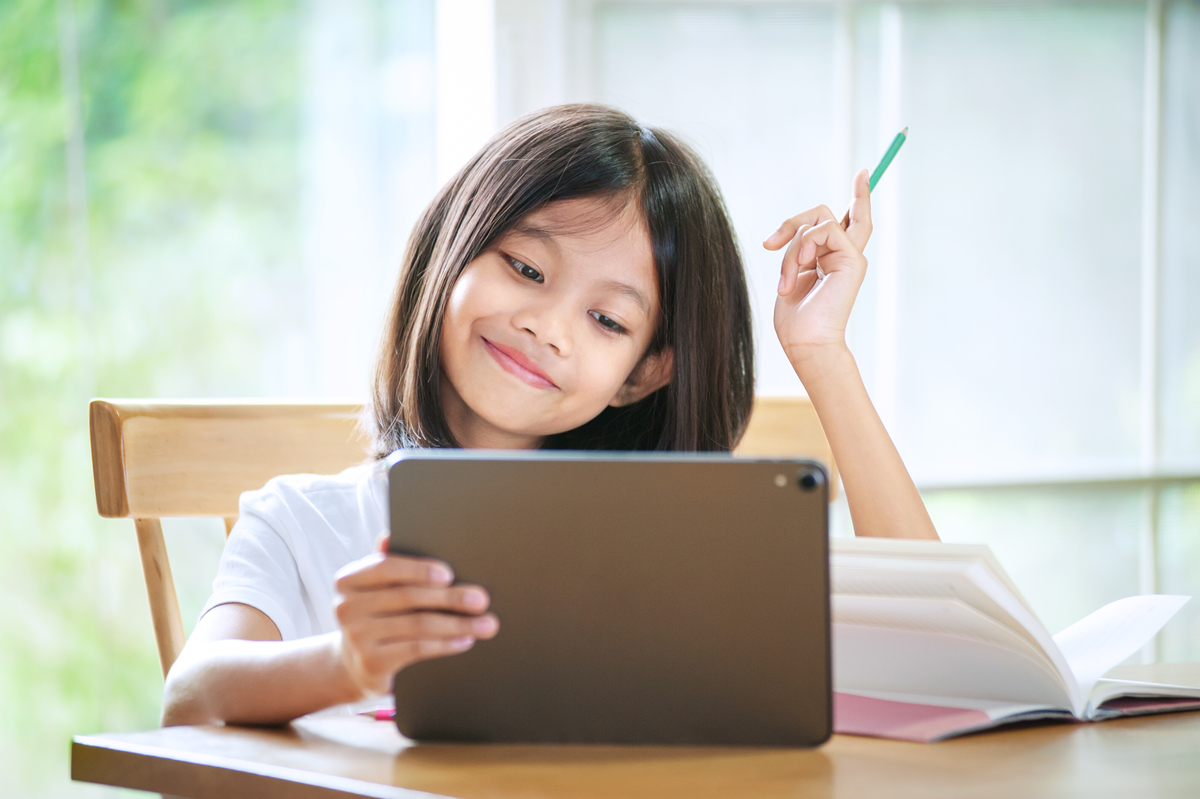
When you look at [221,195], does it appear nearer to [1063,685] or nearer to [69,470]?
[69,470]

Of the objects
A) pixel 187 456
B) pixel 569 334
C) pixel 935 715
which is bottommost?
pixel 935 715

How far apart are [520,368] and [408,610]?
19.2 inches

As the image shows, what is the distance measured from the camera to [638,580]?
0.44 meters

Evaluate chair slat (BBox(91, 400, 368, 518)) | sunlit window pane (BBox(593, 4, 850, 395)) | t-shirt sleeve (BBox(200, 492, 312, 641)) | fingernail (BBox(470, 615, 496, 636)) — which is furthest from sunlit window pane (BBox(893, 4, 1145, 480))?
fingernail (BBox(470, 615, 496, 636))

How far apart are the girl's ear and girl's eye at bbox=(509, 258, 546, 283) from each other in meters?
0.16

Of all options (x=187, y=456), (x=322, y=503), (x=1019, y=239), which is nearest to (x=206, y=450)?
(x=187, y=456)

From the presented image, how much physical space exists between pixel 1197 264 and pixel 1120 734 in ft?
5.80

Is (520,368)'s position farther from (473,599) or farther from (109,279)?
(109,279)

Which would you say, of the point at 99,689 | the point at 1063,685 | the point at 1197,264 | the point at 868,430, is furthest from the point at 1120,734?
the point at 1197,264

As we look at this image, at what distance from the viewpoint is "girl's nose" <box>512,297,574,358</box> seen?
878 millimetres

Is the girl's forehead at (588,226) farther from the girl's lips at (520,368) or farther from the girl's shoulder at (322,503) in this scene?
the girl's shoulder at (322,503)

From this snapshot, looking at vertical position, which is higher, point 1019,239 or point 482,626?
point 1019,239

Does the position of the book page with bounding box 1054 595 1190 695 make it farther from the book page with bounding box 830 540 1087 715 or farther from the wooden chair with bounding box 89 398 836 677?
the wooden chair with bounding box 89 398 836 677

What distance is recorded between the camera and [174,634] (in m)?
0.90
